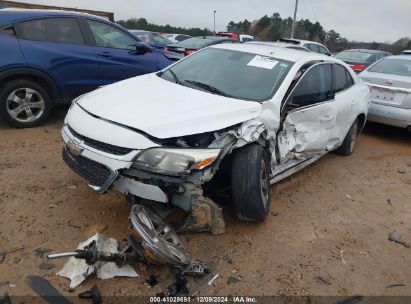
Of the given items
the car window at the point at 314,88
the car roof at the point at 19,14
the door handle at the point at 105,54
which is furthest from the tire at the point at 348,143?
the car roof at the point at 19,14

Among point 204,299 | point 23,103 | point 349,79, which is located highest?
point 349,79

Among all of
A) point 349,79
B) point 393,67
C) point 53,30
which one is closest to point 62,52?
point 53,30

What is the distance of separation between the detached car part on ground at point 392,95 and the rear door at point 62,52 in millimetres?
4701

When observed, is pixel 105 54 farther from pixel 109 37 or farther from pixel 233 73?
pixel 233 73

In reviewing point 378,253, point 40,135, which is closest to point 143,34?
point 40,135

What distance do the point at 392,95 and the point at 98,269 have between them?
561 cm

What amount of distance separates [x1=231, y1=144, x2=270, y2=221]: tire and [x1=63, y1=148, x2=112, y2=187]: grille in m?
1.06

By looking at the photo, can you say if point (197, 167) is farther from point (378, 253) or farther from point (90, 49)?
point (90, 49)

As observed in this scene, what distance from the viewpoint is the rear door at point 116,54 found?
589 cm

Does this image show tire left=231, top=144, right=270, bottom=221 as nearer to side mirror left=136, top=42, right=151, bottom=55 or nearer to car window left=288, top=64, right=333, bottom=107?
car window left=288, top=64, right=333, bottom=107

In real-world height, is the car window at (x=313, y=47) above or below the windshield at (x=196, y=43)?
below

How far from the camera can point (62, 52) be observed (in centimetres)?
542

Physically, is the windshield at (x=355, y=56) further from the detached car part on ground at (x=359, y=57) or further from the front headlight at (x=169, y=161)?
the front headlight at (x=169, y=161)

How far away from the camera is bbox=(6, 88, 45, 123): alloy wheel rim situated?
514 centimetres
